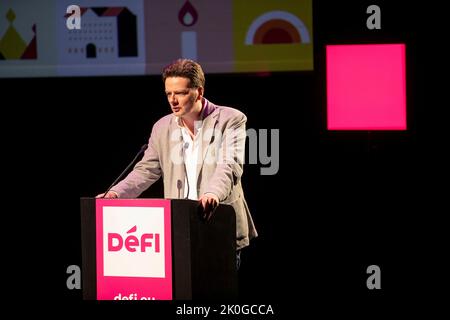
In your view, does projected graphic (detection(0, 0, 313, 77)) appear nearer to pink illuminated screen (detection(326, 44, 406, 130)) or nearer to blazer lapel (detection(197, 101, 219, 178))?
pink illuminated screen (detection(326, 44, 406, 130))

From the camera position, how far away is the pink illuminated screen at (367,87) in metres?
4.30

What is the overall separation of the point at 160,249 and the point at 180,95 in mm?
713

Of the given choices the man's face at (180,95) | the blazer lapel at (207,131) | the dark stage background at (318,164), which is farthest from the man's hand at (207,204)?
the dark stage background at (318,164)

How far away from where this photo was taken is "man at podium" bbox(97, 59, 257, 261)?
10.3 ft

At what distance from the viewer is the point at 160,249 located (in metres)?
2.81

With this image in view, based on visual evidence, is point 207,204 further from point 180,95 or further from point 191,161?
point 180,95

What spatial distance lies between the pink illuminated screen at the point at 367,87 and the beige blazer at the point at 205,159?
1288 mm

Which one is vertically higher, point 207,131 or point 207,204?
point 207,131

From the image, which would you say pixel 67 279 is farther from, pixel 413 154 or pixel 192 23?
pixel 413 154

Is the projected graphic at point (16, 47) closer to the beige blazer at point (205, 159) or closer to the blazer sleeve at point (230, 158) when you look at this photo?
the beige blazer at point (205, 159)

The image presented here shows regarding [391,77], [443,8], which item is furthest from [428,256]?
[443,8]

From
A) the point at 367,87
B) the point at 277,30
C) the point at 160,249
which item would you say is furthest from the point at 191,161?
the point at 367,87

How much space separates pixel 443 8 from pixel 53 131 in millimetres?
2508

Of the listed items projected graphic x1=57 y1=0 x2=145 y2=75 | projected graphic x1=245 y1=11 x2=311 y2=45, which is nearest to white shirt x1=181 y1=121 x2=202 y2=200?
projected graphic x1=245 y1=11 x2=311 y2=45
